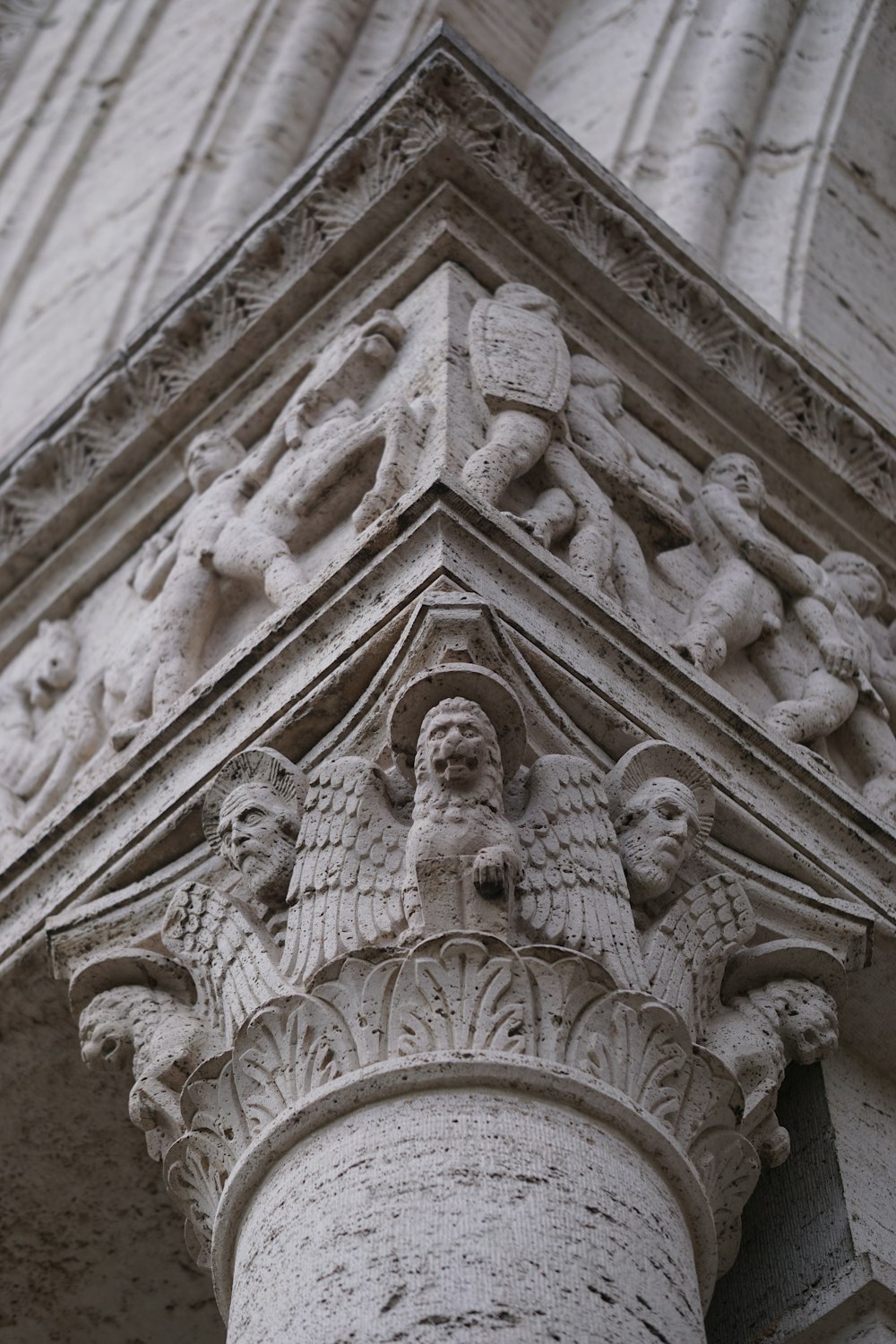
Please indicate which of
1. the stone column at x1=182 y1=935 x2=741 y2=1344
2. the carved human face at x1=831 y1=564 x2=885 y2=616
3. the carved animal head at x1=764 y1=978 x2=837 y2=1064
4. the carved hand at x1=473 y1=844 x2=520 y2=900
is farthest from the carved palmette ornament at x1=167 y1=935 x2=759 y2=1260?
the carved human face at x1=831 y1=564 x2=885 y2=616

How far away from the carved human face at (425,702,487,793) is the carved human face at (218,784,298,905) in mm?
279

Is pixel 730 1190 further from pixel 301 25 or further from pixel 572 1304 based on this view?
pixel 301 25

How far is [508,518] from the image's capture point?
359cm

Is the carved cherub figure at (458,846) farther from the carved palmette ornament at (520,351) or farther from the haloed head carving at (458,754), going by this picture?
the carved palmette ornament at (520,351)

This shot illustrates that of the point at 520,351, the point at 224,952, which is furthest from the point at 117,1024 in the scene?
the point at 520,351

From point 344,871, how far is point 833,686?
56.3 inches

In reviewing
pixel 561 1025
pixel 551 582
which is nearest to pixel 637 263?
pixel 551 582

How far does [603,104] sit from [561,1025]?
5188 mm

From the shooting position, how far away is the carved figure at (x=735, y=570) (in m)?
3.99

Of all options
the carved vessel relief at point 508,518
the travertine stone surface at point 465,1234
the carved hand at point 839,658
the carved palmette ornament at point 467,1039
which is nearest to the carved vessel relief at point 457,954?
the carved palmette ornament at point 467,1039

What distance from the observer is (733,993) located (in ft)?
10.8

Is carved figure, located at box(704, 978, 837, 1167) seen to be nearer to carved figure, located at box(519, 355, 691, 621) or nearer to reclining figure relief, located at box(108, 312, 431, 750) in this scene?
carved figure, located at box(519, 355, 691, 621)

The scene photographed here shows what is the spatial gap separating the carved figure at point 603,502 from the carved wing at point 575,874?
609 mm

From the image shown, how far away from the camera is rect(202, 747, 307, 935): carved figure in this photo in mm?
3176
